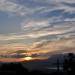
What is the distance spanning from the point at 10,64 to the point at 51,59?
5149 cm

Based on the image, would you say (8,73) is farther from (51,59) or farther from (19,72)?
(51,59)

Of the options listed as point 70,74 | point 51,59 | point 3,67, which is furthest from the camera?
point 51,59

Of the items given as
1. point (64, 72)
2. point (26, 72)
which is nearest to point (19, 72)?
point (26, 72)

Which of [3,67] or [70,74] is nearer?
[70,74]

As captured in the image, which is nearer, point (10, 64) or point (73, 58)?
point (73, 58)

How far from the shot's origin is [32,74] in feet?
302

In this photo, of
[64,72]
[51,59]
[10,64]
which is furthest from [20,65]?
[51,59]

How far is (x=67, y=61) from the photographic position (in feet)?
297

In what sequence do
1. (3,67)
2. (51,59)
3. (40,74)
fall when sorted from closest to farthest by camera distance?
(40,74)
(3,67)
(51,59)

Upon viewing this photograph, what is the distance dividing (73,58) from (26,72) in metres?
11.9

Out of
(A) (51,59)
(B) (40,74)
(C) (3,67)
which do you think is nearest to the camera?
(B) (40,74)

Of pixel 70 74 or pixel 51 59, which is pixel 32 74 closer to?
pixel 70 74

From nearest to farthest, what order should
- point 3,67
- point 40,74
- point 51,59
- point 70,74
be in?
point 70,74 < point 40,74 < point 3,67 < point 51,59

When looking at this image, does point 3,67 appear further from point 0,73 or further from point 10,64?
point 0,73
